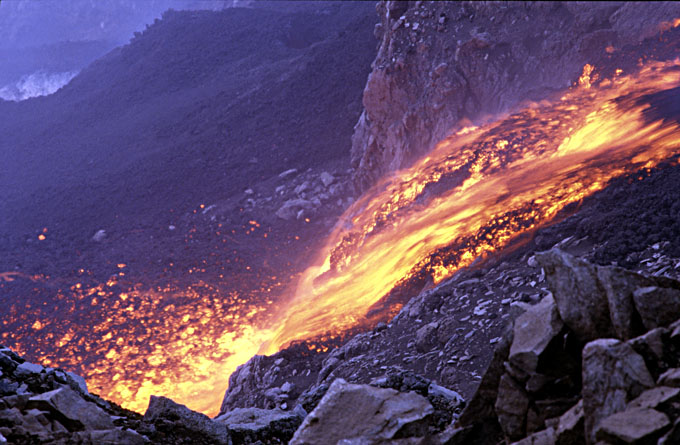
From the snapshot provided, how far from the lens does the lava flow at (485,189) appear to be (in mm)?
11625

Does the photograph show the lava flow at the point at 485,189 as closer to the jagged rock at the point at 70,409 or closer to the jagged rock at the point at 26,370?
the jagged rock at the point at 26,370

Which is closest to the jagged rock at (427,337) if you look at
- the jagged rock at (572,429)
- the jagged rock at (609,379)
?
the jagged rock at (572,429)

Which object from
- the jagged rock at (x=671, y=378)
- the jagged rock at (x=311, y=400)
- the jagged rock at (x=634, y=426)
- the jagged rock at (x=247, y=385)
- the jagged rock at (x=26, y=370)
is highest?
the jagged rock at (x=26, y=370)

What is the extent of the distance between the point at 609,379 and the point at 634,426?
404 mm

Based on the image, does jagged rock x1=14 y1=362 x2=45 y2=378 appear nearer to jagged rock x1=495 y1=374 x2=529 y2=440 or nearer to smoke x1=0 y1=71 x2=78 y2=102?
jagged rock x1=495 y1=374 x2=529 y2=440

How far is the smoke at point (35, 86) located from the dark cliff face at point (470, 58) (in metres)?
54.1

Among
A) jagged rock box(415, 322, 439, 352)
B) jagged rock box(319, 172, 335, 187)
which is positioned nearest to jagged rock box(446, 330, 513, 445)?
jagged rock box(415, 322, 439, 352)

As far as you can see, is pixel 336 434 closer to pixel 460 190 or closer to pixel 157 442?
pixel 157 442

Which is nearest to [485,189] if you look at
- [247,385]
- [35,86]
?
[247,385]

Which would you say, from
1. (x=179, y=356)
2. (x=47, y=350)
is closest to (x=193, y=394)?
(x=179, y=356)

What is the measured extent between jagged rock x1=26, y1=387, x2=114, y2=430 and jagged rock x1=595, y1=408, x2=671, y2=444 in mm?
4442

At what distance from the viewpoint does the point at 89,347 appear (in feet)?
55.7

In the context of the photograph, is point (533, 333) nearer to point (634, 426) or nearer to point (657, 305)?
point (657, 305)

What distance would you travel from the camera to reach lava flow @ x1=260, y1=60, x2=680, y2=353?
11.6 metres
